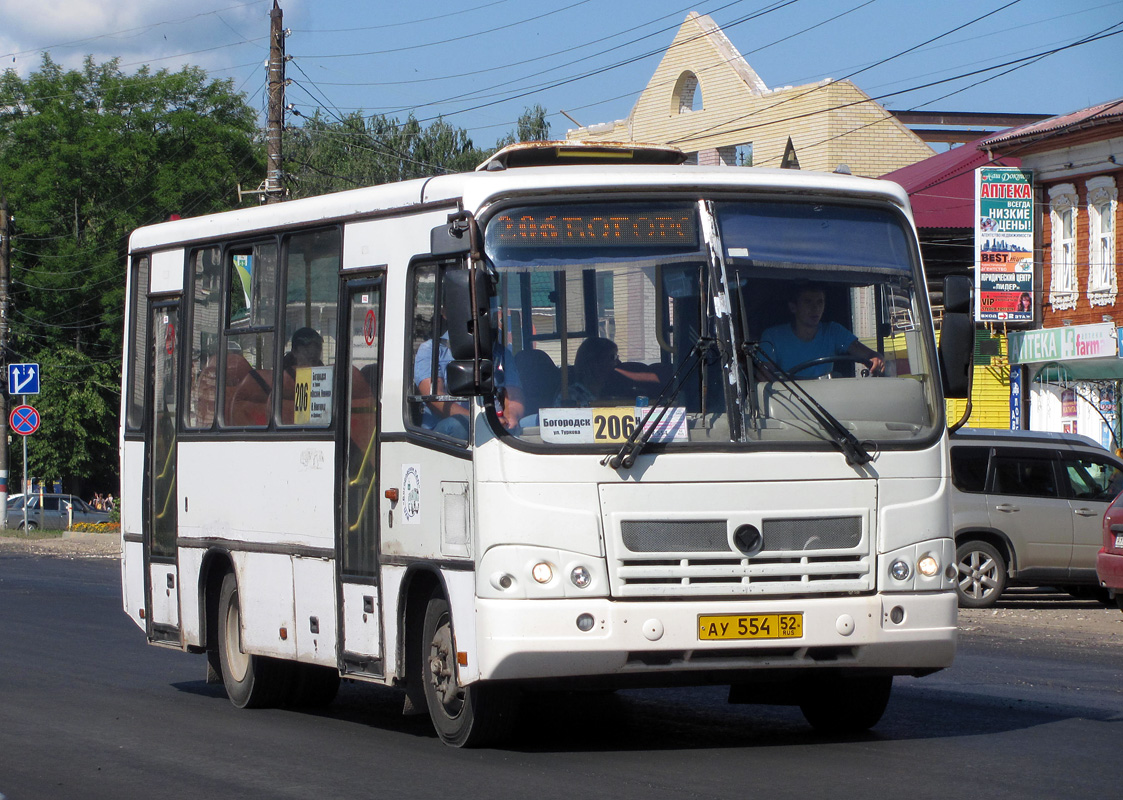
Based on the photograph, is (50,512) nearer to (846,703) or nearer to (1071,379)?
(1071,379)

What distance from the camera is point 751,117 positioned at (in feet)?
158

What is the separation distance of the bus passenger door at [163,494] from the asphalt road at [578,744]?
548 mm

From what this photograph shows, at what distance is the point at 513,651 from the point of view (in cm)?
821

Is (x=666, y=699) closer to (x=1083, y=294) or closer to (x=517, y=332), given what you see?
(x=517, y=332)

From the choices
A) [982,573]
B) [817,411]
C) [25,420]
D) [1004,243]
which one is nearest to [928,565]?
[817,411]

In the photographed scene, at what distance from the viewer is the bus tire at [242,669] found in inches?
452

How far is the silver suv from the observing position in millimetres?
20031

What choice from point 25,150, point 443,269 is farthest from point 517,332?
point 25,150

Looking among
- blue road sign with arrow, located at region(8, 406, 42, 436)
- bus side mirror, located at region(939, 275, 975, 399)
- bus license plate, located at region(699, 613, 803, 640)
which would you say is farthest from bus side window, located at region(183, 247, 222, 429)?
blue road sign with arrow, located at region(8, 406, 42, 436)

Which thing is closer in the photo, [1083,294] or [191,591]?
[191,591]

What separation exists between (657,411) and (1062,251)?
2836 cm

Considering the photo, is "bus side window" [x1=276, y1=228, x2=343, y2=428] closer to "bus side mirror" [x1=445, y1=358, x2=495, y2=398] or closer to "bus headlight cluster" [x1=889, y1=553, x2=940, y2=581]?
"bus side mirror" [x1=445, y1=358, x2=495, y2=398]

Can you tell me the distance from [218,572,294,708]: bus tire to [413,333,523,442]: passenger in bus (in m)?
2.83

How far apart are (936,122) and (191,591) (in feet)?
192
